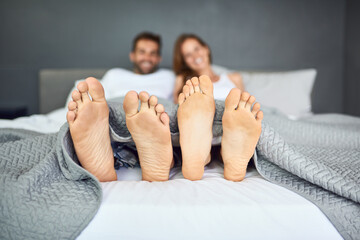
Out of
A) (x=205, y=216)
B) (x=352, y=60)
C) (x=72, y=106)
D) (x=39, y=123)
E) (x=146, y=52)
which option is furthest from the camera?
(x=352, y=60)

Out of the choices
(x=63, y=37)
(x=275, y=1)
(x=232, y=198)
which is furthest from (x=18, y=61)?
(x=232, y=198)

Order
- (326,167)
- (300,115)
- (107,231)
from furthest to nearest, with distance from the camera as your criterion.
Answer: (300,115) → (326,167) → (107,231)

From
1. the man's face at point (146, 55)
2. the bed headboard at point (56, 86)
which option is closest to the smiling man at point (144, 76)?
the man's face at point (146, 55)

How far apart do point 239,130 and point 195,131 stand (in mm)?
116

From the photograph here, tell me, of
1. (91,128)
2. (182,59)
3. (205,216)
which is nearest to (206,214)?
(205,216)

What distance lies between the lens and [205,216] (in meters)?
0.61

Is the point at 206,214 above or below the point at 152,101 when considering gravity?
below

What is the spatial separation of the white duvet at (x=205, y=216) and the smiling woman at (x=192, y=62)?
45.1 inches

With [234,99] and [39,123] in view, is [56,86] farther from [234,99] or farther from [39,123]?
[234,99]

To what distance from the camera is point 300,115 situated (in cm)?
174

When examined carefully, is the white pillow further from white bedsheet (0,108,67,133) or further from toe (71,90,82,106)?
toe (71,90,82,106)

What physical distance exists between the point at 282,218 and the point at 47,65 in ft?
7.49

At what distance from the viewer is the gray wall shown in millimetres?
2273

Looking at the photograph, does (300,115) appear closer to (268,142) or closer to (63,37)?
(268,142)
